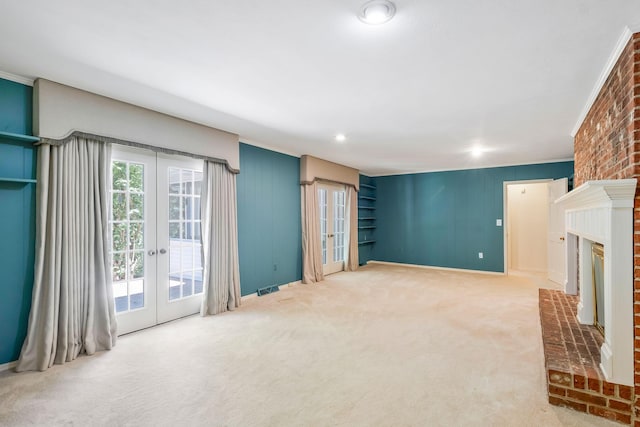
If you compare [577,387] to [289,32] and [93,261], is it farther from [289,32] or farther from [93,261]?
[93,261]

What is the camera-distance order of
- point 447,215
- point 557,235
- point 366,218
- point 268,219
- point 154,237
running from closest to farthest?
1. point 154,237
2. point 268,219
3. point 557,235
4. point 447,215
5. point 366,218

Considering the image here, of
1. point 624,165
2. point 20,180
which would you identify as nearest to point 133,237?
point 20,180

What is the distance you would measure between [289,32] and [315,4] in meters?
0.32

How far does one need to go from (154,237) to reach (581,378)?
4.07m

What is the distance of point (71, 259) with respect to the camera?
9.20 feet

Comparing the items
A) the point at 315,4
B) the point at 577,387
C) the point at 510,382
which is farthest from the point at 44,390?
the point at 577,387

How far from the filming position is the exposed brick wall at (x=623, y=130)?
6.24ft

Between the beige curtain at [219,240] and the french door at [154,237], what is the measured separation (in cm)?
15

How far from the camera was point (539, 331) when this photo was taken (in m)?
3.45

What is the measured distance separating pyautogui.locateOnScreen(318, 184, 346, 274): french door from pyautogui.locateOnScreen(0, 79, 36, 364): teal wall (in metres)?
4.53

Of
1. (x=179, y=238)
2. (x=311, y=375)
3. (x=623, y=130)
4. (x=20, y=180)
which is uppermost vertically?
(x=623, y=130)

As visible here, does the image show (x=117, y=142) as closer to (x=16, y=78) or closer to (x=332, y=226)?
(x=16, y=78)

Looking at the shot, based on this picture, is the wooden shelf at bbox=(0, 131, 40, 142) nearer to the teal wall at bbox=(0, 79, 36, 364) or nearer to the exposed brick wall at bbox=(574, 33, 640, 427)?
the teal wall at bbox=(0, 79, 36, 364)

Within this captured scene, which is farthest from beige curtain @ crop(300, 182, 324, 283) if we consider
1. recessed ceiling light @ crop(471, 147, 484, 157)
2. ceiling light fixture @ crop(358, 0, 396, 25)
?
ceiling light fixture @ crop(358, 0, 396, 25)
